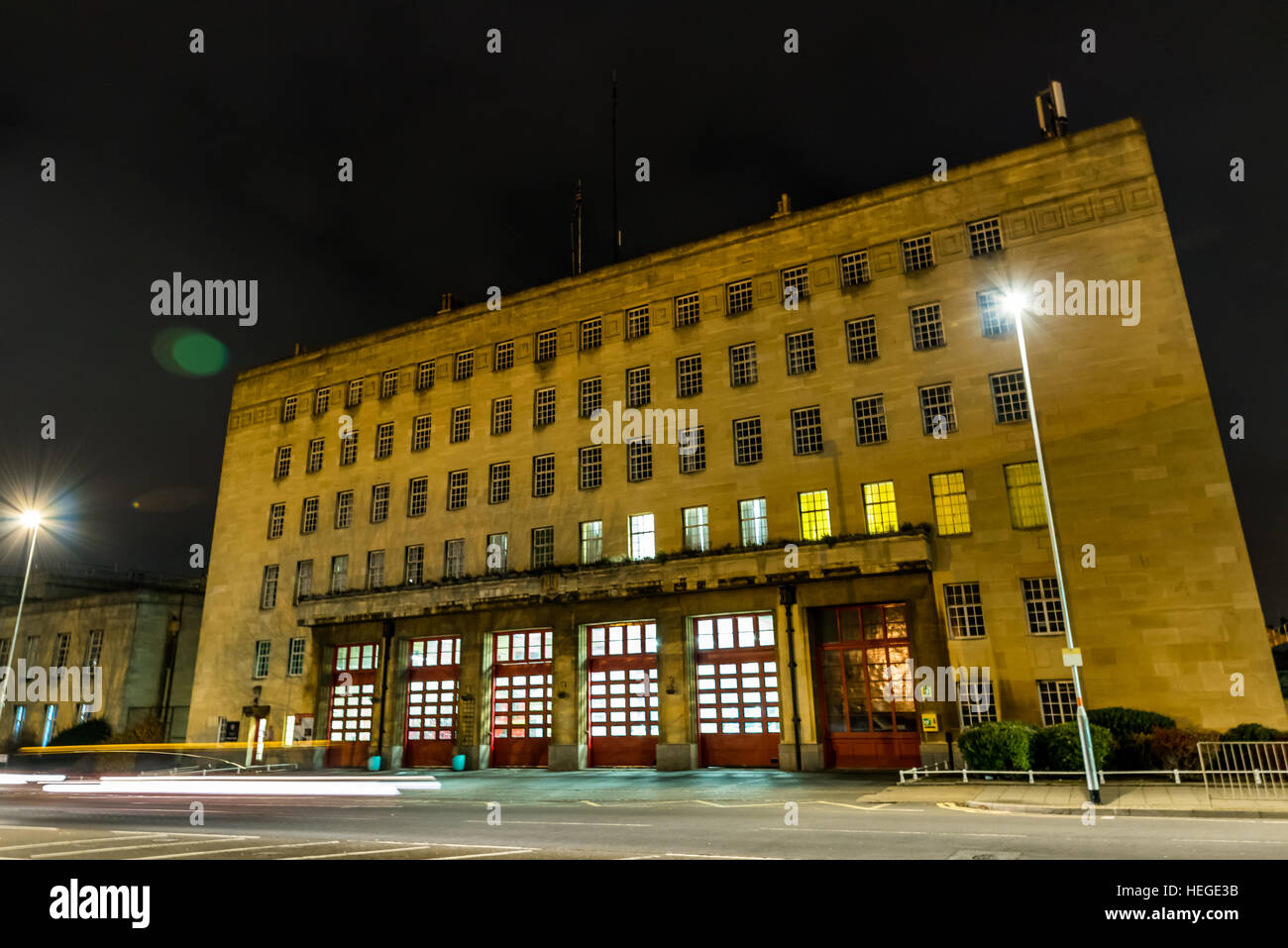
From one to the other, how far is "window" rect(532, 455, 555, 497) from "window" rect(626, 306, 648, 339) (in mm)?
7327

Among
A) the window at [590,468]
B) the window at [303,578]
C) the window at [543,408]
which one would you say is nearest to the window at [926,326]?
the window at [590,468]

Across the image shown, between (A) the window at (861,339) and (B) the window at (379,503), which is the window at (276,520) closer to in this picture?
(B) the window at (379,503)

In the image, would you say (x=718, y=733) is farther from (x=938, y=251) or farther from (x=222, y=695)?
(x=222, y=695)

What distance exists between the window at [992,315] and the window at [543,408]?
67.0 ft

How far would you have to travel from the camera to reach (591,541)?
3778 cm

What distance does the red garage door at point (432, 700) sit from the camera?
1516 inches

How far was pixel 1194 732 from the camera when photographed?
23812mm

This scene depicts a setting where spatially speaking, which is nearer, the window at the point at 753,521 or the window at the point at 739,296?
the window at the point at 753,521

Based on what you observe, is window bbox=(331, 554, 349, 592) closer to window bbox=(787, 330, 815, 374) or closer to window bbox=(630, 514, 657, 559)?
window bbox=(630, 514, 657, 559)

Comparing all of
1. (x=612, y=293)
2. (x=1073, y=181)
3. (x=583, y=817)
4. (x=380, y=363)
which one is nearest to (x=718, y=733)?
(x=583, y=817)

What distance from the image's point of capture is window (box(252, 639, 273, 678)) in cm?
4547

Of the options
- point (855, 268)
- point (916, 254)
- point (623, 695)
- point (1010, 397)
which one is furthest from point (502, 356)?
point (1010, 397)

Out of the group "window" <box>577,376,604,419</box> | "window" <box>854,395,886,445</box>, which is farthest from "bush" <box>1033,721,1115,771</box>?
"window" <box>577,376,604,419</box>

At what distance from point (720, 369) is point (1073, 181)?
52.2 ft
